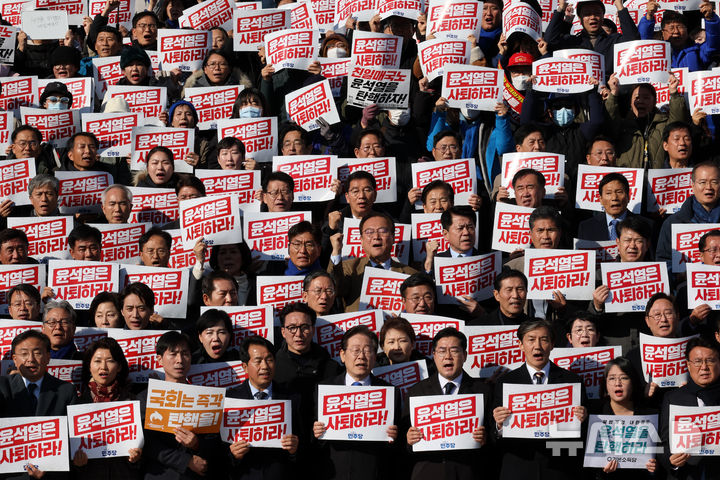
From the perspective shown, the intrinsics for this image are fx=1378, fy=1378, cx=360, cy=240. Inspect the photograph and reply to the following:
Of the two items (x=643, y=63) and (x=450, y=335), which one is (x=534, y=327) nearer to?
(x=450, y=335)

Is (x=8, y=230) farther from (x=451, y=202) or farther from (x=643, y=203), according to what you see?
(x=643, y=203)

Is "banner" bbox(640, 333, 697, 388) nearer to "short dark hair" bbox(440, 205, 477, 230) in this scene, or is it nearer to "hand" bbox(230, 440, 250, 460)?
"short dark hair" bbox(440, 205, 477, 230)

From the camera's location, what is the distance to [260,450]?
11.1 metres

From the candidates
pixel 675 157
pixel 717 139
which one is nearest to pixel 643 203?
pixel 675 157

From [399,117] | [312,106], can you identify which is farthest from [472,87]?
[312,106]

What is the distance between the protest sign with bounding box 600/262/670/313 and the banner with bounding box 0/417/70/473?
16.2ft

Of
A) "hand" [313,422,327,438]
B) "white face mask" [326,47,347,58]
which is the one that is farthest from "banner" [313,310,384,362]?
"white face mask" [326,47,347,58]

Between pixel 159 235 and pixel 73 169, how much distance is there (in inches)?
82.6

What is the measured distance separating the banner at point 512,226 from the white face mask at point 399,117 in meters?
2.41

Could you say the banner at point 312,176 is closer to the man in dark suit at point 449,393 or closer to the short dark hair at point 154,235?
the short dark hair at point 154,235

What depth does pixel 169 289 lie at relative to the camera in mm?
12727

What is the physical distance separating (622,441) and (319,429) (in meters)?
2.42

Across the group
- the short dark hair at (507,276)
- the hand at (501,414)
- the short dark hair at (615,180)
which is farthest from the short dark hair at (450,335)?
the short dark hair at (615,180)

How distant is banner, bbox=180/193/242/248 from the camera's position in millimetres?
13258
